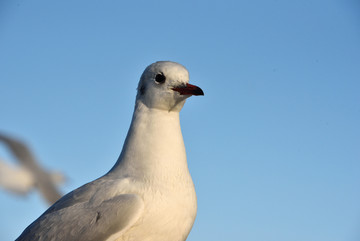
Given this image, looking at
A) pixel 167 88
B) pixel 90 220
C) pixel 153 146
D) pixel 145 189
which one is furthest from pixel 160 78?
pixel 90 220

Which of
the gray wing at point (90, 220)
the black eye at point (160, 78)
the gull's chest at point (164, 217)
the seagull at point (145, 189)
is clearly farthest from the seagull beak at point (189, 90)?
the gray wing at point (90, 220)

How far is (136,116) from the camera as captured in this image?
20.2 feet

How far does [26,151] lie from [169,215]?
13.4 ft

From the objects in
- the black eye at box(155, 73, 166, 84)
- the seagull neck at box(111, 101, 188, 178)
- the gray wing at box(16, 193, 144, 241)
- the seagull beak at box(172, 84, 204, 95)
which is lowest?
the gray wing at box(16, 193, 144, 241)

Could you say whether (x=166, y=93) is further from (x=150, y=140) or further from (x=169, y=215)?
(x=169, y=215)

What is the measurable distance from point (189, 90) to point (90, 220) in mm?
1836

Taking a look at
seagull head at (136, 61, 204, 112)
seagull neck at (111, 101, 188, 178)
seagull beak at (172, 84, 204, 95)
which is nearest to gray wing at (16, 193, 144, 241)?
seagull neck at (111, 101, 188, 178)

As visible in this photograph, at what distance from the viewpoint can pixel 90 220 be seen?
5.50m

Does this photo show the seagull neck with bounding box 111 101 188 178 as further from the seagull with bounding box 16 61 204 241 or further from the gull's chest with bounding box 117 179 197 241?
the gull's chest with bounding box 117 179 197 241

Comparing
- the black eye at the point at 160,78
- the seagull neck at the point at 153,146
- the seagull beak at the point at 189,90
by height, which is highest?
the black eye at the point at 160,78

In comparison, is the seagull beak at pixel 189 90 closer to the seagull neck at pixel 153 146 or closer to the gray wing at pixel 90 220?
the seagull neck at pixel 153 146

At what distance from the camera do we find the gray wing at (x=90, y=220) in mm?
5398

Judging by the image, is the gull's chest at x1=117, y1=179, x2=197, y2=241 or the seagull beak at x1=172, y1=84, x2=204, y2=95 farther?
the seagull beak at x1=172, y1=84, x2=204, y2=95

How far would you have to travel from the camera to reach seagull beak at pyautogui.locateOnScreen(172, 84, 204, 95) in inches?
235
